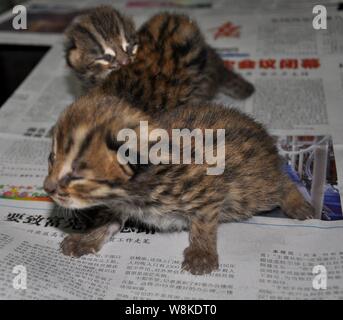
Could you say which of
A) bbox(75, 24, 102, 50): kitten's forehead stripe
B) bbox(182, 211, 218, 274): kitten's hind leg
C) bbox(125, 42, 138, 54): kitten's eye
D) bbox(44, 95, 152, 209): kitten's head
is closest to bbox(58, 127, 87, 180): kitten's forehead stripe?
bbox(44, 95, 152, 209): kitten's head

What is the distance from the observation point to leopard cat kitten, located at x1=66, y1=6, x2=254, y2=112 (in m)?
1.75

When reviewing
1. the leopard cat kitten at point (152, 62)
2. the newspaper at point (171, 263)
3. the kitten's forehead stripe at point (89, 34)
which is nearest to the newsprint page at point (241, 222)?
the newspaper at point (171, 263)

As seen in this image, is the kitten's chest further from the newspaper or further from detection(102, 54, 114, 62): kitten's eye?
detection(102, 54, 114, 62): kitten's eye

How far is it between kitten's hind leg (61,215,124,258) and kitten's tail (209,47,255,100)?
79cm

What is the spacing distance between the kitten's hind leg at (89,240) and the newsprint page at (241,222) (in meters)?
0.02

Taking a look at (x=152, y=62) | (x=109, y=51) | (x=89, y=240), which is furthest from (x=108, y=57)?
(x=89, y=240)

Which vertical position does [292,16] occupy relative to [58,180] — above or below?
below

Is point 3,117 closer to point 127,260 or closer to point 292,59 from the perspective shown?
point 127,260

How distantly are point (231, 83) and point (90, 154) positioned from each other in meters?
1.01

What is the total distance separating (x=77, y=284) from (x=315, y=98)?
1.14 metres

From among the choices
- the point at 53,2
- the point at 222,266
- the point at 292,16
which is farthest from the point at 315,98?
the point at 53,2

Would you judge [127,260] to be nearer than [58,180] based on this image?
No

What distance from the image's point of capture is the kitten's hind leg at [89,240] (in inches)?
57.8

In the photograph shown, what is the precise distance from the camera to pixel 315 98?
204 cm
